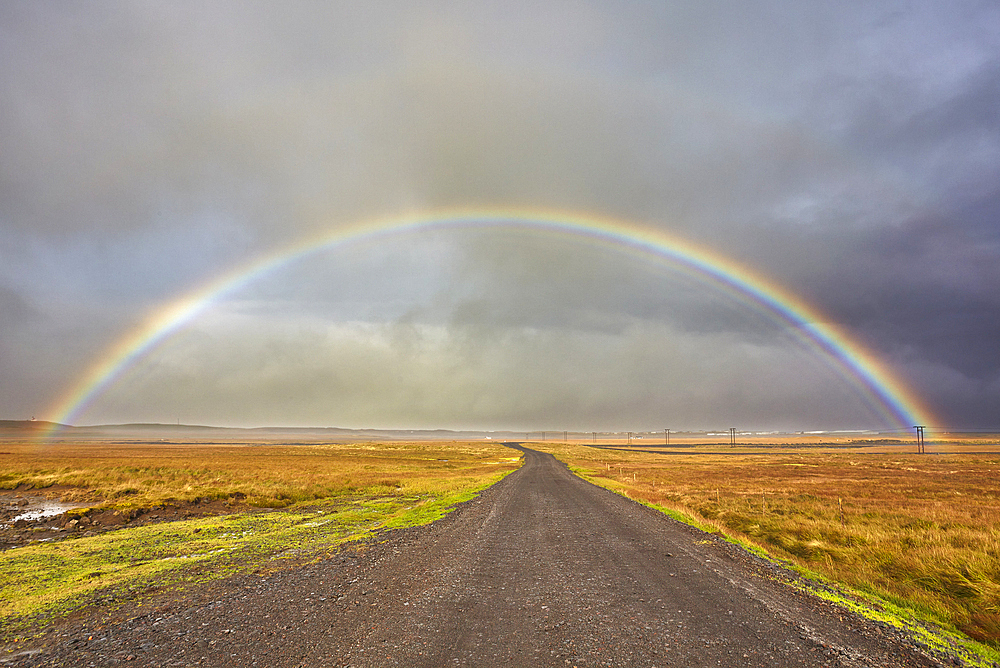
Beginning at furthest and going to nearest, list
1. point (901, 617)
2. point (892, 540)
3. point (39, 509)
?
point (39, 509) < point (892, 540) < point (901, 617)

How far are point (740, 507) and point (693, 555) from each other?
1467 centimetres

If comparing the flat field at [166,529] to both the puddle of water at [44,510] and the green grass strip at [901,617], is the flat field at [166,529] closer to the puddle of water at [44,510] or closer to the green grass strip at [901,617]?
the puddle of water at [44,510]

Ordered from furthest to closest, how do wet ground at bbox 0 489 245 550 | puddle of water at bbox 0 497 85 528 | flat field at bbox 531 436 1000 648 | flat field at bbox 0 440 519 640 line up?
puddle of water at bbox 0 497 85 528
wet ground at bbox 0 489 245 550
flat field at bbox 0 440 519 640
flat field at bbox 531 436 1000 648

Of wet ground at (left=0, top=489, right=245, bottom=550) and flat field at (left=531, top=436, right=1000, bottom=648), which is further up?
flat field at (left=531, top=436, right=1000, bottom=648)

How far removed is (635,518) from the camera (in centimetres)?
2064

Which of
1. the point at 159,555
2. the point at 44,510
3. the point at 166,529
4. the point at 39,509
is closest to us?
the point at 159,555

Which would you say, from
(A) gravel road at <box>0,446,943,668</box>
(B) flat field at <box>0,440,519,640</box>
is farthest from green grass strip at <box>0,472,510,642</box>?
(A) gravel road at <box>0,446,943,668</box>

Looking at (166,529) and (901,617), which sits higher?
(901,617)

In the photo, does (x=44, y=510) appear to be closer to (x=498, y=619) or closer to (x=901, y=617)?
(x=498, y=619)

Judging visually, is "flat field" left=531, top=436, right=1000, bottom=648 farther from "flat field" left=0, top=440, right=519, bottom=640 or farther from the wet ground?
the wet ground

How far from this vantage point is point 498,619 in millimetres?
8523

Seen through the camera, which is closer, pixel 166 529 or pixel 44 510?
pixel 166 529

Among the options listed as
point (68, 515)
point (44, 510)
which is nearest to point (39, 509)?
point (44, 510)

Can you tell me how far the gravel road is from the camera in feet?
23.1
